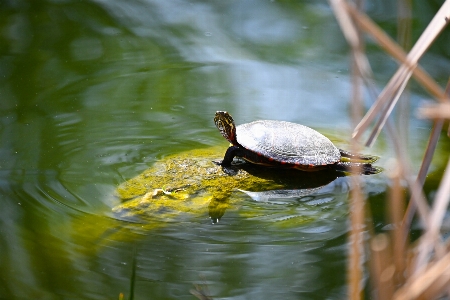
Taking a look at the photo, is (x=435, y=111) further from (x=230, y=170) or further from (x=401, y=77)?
(x=230, y=170)

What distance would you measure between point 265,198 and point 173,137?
846mm

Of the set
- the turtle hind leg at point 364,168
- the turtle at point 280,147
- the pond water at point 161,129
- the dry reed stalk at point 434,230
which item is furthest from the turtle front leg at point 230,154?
the dry reed stalk at point 434,230

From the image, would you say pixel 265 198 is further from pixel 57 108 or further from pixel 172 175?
pixel 57 108

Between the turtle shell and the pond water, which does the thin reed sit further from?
the turtle shell

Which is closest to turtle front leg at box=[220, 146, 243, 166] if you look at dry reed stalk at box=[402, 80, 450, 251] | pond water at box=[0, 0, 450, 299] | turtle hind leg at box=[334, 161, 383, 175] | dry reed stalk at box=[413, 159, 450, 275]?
pond water at box=[0, 0, 450, 299]

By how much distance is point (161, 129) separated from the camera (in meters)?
3.47

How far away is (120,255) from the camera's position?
2.32 m

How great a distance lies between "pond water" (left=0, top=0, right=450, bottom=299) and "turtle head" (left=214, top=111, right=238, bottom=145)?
0.29 m

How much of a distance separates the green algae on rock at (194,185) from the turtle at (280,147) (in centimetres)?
6

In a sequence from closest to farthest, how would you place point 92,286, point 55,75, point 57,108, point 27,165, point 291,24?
point 92,286 → point 27,165 → point 57,108 → point 55,75 → point 291,24

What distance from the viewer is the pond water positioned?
2250 mm

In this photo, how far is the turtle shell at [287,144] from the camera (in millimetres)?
2969

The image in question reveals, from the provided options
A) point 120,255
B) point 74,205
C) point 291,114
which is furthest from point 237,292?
point 291,114

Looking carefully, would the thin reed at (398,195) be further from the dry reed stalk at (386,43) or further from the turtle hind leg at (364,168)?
the turtle hind leg at (364,168)
